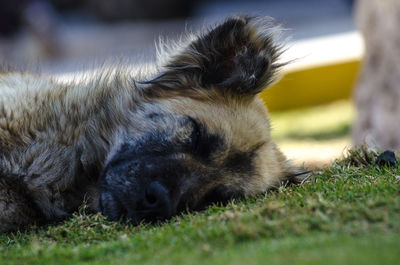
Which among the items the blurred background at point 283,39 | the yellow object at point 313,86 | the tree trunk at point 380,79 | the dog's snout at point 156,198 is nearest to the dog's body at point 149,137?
the dog's snout at point 156,198

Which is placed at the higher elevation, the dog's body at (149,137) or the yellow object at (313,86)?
the dog's body at (149,137)

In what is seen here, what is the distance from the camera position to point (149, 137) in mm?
3205

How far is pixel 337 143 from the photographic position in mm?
6664

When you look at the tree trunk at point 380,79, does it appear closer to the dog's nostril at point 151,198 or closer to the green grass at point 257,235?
the green grass at point 257,235

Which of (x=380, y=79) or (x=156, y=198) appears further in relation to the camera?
(x=380, y=79)

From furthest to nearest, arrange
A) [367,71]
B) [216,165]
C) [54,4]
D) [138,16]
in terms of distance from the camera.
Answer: [54,4] < [138,16] < [367,71] < [216,165]

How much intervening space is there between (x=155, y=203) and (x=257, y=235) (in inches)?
28.6

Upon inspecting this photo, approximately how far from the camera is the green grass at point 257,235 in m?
2.09

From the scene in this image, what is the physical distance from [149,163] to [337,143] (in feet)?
13.6

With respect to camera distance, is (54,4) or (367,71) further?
(54,4)

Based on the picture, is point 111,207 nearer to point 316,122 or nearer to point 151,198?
point 151,198

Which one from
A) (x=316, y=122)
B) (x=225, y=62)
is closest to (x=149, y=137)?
(x=225, y=62)

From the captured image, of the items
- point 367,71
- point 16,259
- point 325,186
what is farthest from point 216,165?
point 367,71

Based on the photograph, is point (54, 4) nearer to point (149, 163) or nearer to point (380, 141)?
point (380, 141)
